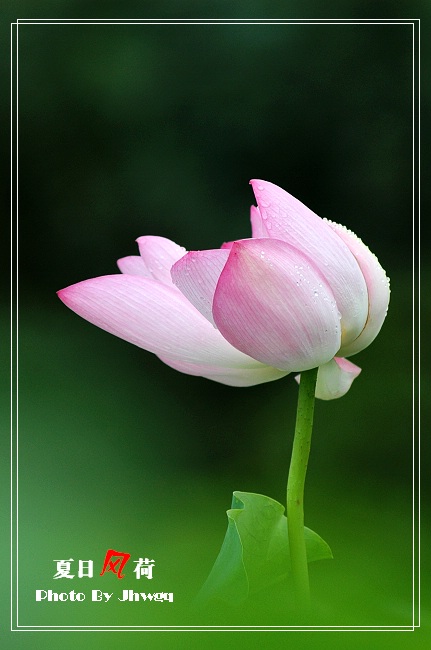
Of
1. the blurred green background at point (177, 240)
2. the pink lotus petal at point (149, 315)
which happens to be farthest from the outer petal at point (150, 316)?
the blurred green background at point (177, 240)

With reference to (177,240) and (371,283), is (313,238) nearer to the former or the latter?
(371,283)

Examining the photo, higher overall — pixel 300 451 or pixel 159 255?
pixel 159 255

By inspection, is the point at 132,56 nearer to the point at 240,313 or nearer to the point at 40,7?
the point at 40,7

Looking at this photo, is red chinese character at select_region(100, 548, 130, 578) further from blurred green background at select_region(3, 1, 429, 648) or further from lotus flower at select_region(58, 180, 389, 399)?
lotus flower at select_region(58, 180, 389, 399)

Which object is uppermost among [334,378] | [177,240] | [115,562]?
[177,240]

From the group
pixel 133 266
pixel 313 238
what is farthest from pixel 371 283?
pixel 133 266
